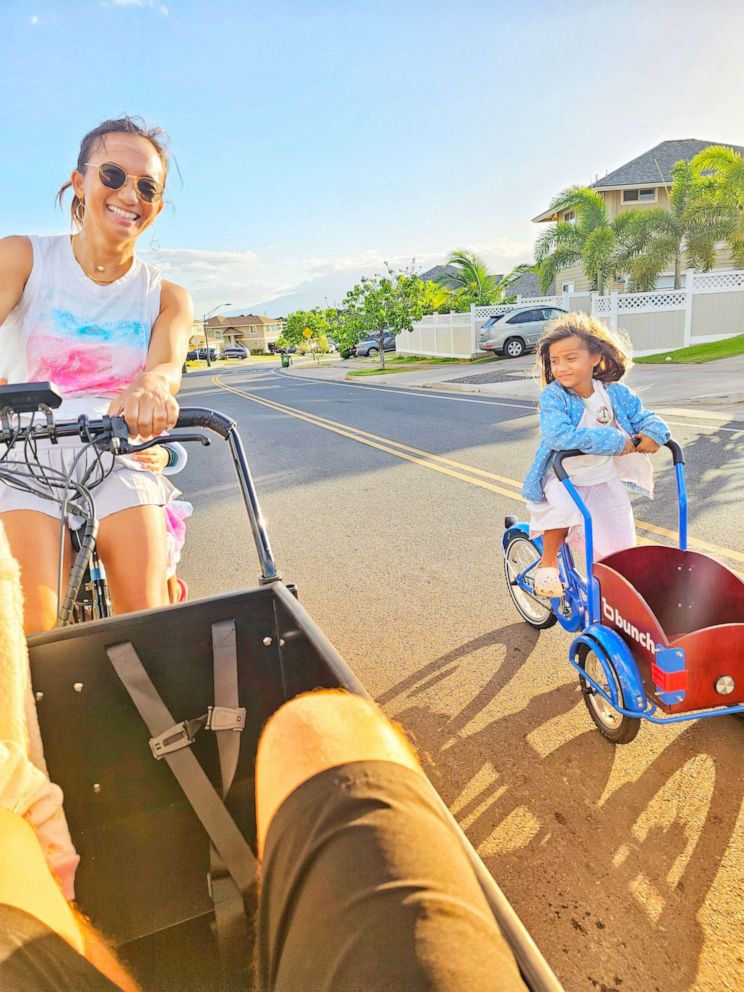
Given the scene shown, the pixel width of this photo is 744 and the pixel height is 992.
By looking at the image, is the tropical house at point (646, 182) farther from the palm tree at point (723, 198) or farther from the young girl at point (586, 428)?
the young girl at point (586, 428)

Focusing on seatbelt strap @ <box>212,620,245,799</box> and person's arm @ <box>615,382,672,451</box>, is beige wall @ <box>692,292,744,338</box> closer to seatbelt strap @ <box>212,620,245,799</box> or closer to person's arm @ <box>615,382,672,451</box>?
person's arm @ <box>615,382,672,451</box>

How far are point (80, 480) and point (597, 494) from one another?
240cm

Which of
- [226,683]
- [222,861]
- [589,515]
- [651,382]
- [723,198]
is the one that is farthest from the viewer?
[723,198]

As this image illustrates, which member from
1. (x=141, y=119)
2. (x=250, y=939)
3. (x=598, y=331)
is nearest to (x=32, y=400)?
(x=141, y=119)

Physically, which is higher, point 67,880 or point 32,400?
point 32,400

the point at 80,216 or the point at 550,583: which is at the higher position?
the point at 80,216

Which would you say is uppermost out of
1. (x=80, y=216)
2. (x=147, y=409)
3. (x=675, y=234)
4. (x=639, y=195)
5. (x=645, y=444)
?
(x=639, y=195)

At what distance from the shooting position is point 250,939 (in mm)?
1649

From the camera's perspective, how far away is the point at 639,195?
34281mm

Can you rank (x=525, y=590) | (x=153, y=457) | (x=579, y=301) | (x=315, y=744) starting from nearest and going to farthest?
(x=315, y=744), (x=153, y=457), (x=525, y=590), (x=579, y=301)

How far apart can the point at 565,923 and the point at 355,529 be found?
13.9 feet

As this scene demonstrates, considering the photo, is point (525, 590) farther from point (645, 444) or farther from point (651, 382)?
point (651, 382)

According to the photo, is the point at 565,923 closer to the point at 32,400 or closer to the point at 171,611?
the point at 171,611

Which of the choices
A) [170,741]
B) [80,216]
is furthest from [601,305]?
[170,741]
